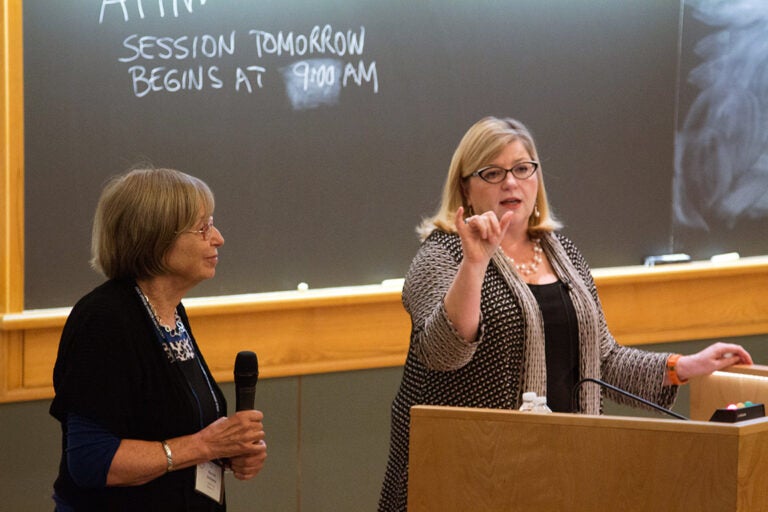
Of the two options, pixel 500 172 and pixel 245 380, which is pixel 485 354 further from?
pixel 245 380

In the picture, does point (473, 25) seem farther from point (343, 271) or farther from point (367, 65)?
point (343, 271)

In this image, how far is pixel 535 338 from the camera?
2496 millimetres

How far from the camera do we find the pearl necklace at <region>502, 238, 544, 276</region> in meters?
2.66

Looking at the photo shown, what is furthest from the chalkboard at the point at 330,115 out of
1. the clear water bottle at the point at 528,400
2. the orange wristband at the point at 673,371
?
the clear water bottle at the point at 528,400

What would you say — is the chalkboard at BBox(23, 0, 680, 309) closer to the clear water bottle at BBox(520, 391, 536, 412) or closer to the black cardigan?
the black cardigan

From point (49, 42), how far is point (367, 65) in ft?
3.36

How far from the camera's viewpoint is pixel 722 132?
4.32 metres

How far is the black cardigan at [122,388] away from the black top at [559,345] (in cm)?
83

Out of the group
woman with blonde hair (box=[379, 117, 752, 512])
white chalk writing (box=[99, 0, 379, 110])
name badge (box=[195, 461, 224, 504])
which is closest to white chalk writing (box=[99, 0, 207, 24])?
white chalk writing (box=[99, 0, 379, 110])

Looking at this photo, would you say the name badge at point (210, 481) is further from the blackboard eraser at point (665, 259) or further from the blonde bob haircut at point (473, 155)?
the blackboard eraser at point (665, 259)

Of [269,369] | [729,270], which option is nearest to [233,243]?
[269,369]

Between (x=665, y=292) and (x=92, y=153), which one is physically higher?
(x=92, y=153)

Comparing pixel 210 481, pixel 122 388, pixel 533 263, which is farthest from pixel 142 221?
pixel 533 263

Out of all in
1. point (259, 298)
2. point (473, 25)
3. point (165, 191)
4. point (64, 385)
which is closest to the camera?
point (64, 385)
